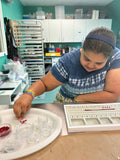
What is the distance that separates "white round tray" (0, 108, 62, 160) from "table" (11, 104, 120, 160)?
0.8 inches

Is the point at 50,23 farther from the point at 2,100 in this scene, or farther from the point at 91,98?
the point at 91,98

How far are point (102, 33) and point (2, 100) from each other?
1.38 meters

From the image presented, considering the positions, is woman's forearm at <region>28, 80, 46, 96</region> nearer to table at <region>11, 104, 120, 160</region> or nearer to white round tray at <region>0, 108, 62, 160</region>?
white round tray at <region>0, 108, 62, 160</region>

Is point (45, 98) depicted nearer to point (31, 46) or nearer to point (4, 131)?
point (31, 46)

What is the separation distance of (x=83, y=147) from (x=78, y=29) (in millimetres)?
4027

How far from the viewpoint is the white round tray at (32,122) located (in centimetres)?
46

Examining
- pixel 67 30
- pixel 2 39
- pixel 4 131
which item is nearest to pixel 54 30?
pixel 67 30

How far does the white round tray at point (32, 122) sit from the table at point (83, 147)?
0.02 metres

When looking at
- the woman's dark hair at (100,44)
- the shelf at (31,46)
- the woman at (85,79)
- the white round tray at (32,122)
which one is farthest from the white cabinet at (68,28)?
the white round tray at (32,122)

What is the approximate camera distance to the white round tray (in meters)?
0.46

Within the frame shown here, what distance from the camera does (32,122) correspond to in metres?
0.66

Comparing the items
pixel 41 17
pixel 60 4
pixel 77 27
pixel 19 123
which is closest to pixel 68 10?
pixel 60 4

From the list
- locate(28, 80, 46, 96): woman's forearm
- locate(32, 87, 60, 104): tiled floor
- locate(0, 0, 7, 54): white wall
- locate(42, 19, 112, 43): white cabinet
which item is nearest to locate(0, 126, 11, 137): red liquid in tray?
locate(28, 80, 46, 96): woman's forearm

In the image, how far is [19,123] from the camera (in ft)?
2.14
